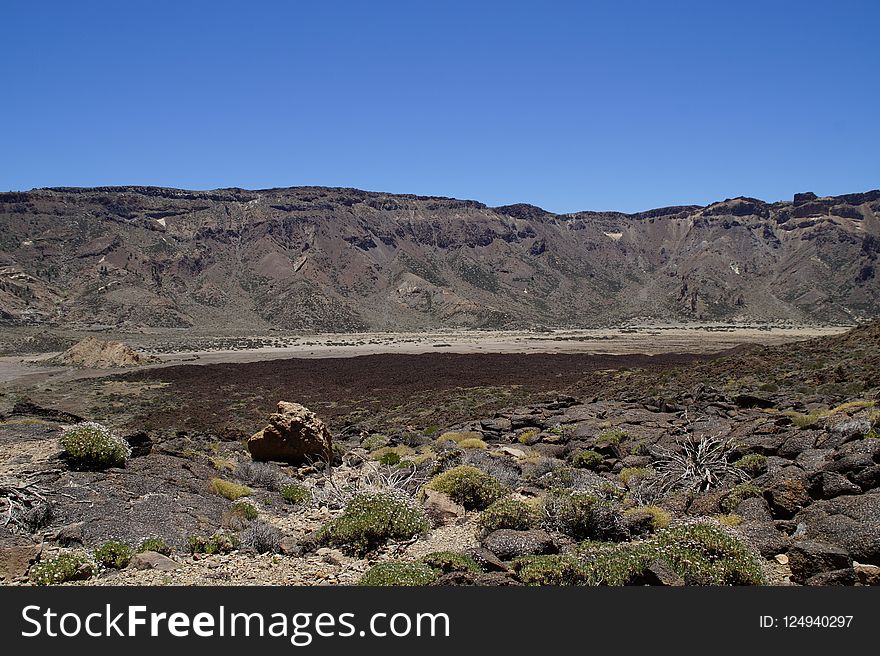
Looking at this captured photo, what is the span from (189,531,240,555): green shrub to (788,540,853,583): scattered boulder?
6969 millimetres

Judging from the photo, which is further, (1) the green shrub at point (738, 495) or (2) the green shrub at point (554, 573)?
(1) the green shrub at point (738, 495)

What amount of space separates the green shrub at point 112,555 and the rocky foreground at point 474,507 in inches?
0.9

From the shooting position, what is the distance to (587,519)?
8570 millimetres

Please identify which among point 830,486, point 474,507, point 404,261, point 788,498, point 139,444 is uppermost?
point 404,261

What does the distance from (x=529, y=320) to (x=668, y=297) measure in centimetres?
4006

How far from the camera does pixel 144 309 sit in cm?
10594

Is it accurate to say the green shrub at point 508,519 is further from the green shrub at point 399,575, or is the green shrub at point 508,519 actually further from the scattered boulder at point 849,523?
the scattered boulder at point 849,523

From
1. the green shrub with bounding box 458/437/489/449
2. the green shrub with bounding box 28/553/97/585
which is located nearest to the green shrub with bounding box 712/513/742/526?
the green shrub with bounding box 28/553/97/585

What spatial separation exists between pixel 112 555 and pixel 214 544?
4.01 feet

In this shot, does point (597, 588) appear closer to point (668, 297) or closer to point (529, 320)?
point (529, 320)

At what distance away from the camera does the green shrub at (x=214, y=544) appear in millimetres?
8039

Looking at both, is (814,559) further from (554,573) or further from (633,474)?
(633,474)

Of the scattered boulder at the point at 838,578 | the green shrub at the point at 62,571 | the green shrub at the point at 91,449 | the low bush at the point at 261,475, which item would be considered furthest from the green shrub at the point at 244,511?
the scattered boulder at the point at 838,578

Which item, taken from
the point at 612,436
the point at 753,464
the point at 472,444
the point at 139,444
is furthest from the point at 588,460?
the point at 139,444
